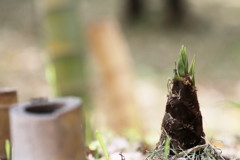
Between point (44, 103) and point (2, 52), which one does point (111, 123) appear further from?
point (2, 52)

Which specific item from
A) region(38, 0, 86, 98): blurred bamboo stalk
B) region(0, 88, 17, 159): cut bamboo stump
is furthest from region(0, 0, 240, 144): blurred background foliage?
region(0, 88, 17, 159): cut bamboo stump

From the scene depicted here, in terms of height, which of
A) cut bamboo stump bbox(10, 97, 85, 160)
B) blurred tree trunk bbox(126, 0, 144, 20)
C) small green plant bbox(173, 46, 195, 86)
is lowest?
cut bamboo stump bbox(10, 97, 85, 160)

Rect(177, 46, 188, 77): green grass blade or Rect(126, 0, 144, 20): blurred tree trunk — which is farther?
Rect(126, 0, 144, 20): blurred tree trunk

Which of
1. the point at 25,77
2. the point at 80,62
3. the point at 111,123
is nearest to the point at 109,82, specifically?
the point at 111,123

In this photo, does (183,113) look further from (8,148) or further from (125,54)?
(125,54)

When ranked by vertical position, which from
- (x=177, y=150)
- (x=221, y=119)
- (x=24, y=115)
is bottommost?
(x=221, y=119)

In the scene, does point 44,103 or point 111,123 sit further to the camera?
point 111,123

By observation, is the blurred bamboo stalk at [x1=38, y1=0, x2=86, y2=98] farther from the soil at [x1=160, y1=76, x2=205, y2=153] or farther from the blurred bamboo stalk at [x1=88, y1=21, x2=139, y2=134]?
the soil at [x1=160, y1=76, x2=205, y2=153]
